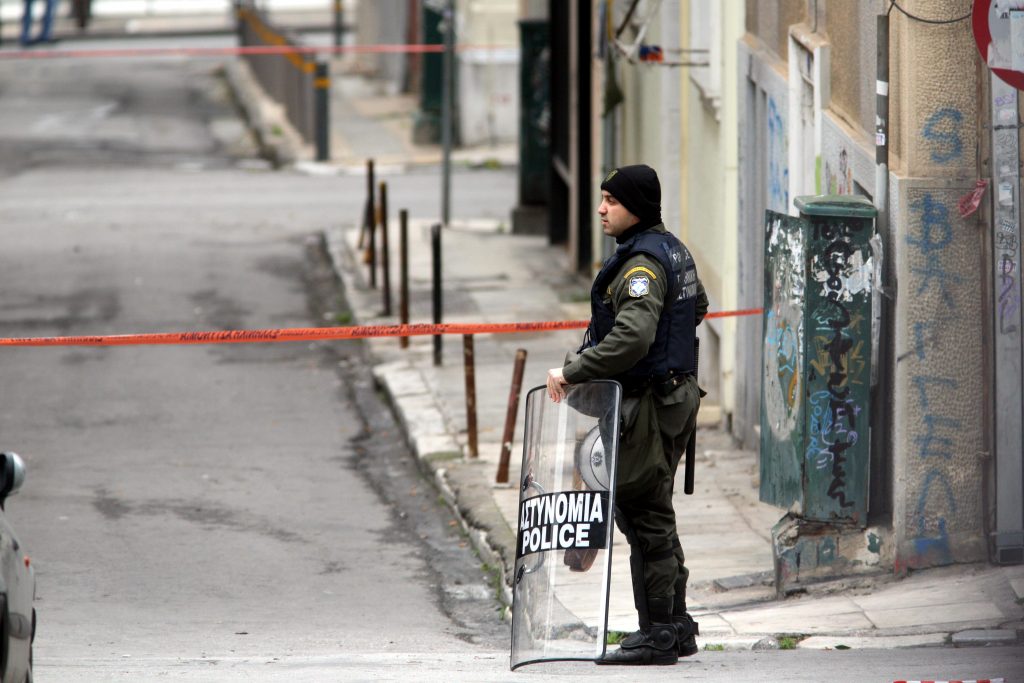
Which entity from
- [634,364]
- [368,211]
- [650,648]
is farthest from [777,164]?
[368,211]

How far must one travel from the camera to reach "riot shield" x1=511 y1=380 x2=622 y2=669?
622 centimetres

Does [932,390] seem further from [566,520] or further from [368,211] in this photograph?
[368,211]

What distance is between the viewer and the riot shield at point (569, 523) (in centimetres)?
622

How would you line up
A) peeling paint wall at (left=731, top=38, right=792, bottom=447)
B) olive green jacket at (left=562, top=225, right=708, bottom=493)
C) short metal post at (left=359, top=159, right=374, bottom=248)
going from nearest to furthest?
olive green jacket at (left=562, top=225, right=708, bottom=493), peeling paint wall at (left=731, top=38, right=792, bottom=447), short metal post at (left=359, top=159, right=374, bottom=248)

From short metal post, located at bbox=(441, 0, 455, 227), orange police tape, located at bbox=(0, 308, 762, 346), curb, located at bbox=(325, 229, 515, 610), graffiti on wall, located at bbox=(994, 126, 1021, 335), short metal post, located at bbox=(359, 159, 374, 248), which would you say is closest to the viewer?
graffiti on wall, located at bbox=(994, 126, 1021, 335)

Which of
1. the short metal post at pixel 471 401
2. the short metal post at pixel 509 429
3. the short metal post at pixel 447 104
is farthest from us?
the short metal post at pixel 447 104

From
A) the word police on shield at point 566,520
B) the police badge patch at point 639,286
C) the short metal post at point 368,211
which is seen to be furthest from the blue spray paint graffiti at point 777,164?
the short metal post at point 368,211

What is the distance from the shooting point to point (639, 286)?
20.3 feet

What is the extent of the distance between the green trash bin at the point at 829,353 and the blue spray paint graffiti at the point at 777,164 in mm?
2230

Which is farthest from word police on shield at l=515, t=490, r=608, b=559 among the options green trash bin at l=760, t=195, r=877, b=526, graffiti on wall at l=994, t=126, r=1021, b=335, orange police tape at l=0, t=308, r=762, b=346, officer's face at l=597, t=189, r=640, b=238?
orange police tape at l=0, t=308, r=762, b=346

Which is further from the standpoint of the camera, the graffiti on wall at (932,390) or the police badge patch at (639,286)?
the graffiti on wall at (932,390)

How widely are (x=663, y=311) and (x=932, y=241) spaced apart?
1476mm

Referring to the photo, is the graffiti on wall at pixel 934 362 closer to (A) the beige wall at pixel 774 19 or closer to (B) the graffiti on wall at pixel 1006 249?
(B) the graffiti on wall at pixel 1006 249

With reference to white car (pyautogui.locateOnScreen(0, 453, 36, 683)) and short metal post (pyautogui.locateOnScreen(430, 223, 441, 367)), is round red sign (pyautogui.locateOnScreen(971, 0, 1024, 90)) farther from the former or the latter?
short metal post (pyautogui.locateOnScreen(430, 223, 441, 367))
